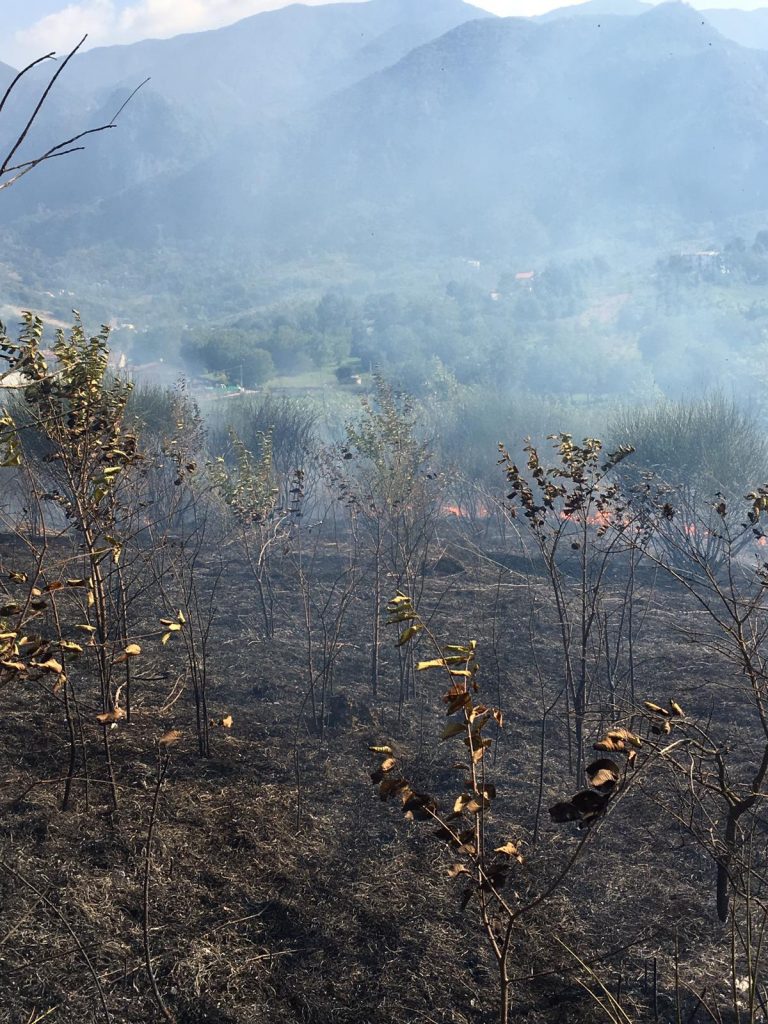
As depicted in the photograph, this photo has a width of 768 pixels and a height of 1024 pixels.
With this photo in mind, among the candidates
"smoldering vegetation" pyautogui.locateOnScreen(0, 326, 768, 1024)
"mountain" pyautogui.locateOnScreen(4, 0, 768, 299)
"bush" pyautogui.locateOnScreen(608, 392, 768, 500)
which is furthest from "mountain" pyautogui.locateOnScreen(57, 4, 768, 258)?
"smoldering vegetation" pyautogui.locateOnScreen(0, 326, 768, 1024)

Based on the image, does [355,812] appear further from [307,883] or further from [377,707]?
[377,707]

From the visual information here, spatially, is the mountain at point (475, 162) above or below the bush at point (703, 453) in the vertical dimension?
above

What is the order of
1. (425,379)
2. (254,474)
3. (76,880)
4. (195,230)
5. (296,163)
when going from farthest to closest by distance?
(296,163), (195,230), (425,379), (254,474), (76,880)

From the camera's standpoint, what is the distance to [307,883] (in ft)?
15.0

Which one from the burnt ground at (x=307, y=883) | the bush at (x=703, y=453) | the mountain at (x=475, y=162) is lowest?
the burnt ground at (x=307, y=883)

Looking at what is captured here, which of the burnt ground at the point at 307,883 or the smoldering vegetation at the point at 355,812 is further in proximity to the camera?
the burnt ground at the point at 307,883

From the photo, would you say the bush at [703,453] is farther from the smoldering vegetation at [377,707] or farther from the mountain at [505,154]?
the mountain at [505,154]

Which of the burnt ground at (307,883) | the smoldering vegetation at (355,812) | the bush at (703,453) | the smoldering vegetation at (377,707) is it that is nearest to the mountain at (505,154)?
the smoldering vegetation at (377,707)

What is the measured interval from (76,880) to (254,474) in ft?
22.6

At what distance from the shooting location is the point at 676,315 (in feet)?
165

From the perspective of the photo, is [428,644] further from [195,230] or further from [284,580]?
[195,230]

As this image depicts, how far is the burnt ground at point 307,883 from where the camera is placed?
363 cm

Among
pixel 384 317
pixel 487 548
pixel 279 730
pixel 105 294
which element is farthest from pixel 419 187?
pixel 279 730

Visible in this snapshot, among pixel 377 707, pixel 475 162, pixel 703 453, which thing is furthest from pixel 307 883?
pixel 475 162
